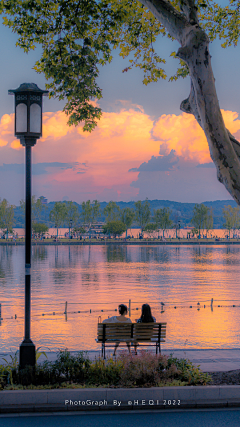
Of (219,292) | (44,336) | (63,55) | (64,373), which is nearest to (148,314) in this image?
(64,373)

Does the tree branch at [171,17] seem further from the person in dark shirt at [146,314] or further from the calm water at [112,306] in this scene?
the calm water at [112,306]

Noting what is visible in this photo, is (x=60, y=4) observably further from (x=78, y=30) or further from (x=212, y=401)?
(x=212, y=401)

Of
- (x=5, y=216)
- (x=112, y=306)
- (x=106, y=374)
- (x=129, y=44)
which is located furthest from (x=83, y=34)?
(x=5, y=216)

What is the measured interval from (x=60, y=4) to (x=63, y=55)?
114 centimetres

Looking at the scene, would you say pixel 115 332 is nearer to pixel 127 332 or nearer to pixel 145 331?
pixel 127 332

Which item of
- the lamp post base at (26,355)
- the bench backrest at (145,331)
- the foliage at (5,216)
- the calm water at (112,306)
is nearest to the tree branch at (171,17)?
the bench backrest at (145,331)

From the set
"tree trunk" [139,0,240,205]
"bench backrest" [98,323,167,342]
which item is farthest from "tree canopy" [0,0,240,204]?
"bench backrest" [98,323,167,342]

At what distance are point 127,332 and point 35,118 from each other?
16.2 ft

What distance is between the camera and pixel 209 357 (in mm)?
9617

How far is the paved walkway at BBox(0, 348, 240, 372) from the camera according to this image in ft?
27.9

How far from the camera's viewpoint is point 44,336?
43.1ft

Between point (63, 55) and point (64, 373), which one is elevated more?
point (63, 55)

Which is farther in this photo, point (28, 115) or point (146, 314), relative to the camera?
point (146, 314)

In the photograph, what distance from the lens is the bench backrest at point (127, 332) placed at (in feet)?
29.6
